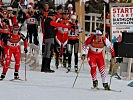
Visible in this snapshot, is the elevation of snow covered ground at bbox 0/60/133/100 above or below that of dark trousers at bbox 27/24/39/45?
below

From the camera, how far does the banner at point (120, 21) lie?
674 inches

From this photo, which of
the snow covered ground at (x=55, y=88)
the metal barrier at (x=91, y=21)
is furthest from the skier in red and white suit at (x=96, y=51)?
the metal barrier at (x=91, y=21)

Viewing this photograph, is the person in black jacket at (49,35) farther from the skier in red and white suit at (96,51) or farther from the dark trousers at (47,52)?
the skier in red and white suit at (96,51)

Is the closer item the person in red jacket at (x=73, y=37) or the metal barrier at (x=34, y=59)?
the person in red jacket at (x=73, y=37)

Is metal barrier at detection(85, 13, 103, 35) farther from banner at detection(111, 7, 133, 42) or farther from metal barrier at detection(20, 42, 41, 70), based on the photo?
banner at detection(111, 7, 133, 42)

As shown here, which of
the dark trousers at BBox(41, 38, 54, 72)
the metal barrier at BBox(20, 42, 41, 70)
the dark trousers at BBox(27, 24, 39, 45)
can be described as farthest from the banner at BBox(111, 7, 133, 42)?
→ the dark trousers at BBox(27, 24, 39, 45)

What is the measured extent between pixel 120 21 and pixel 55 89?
17.3 ft

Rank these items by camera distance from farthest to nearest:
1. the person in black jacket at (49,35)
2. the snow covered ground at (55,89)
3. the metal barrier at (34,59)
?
the metal barrier at (34,59), the person in black jacket at (49,35), the snow covered ground at (55,89)

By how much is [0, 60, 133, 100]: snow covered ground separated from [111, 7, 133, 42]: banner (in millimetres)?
1817

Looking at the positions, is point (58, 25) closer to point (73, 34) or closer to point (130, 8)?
point (73, 34)

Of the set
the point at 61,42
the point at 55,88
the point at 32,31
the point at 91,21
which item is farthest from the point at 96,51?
the point at 91,21

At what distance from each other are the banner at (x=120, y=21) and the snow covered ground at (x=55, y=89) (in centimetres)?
182

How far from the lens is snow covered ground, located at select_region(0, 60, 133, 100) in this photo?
11.4 meters

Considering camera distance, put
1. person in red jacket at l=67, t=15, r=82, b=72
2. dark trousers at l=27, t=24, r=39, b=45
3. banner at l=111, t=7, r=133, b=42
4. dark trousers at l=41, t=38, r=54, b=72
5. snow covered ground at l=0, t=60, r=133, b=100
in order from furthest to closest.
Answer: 1. dark trousers at l=27, t=24, r=39, b=45
2. person in red jacket at l=67, t=15, r=82, b=72
3. banner at l=111, t=7, r=133, b=42
4. dark trousers at l=41, t=38, r=54, b=72
5. snow covered ground at l=0, t=60, r=133, b=100
